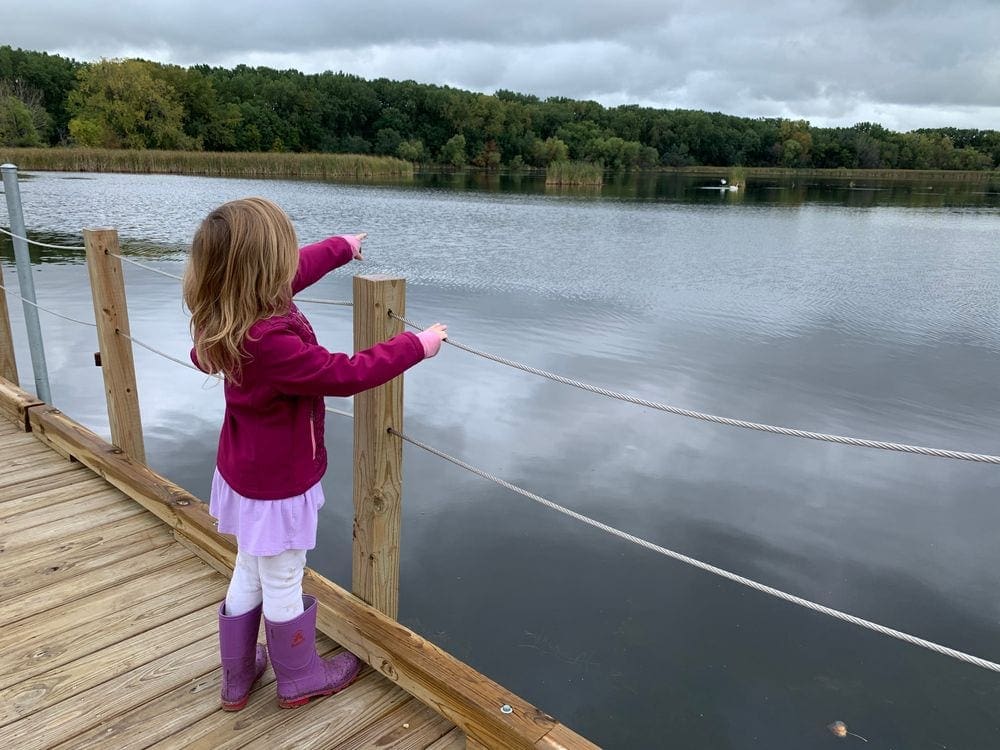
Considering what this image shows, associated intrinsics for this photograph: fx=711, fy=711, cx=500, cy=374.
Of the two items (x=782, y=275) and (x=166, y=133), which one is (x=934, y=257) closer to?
(x=782, y=275)

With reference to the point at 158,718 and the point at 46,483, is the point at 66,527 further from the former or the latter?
the point at 158,718

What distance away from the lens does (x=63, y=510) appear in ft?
9.34

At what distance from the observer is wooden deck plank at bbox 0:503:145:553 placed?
102 inches

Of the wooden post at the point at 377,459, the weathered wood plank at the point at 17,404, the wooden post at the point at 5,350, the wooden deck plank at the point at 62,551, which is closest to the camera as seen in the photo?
the wooden post at the point at 377,459

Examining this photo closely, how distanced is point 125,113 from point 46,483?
205ft

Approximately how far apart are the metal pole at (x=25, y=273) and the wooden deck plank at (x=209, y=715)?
2.37m

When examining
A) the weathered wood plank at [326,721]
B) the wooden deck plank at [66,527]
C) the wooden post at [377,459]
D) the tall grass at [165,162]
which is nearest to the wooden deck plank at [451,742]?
the weathered wood plank at [326,721]

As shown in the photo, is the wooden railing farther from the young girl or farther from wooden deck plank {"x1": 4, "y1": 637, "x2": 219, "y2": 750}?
wooden deck plank {"x1": 4, "y1": 637, "x2": 219, "y2": 750}

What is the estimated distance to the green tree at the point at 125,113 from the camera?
55094 mm

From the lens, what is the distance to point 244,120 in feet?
233

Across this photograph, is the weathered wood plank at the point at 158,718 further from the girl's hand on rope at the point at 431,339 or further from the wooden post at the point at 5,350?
the wooden post at the point at 5,350

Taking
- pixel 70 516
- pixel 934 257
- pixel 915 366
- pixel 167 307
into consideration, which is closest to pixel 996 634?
pixel 70 516

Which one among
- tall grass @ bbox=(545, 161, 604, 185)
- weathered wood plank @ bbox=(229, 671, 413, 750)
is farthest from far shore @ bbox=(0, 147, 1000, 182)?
weathered wood plank @ bbox=(229, 671, 413, 750)

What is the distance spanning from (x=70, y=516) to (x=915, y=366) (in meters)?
8.07
